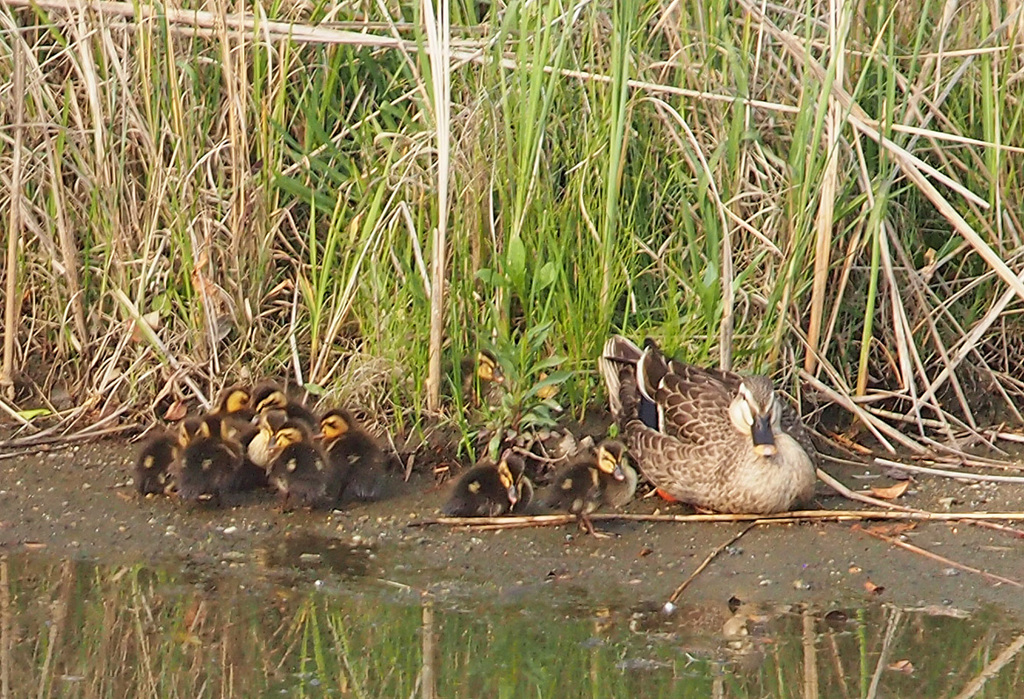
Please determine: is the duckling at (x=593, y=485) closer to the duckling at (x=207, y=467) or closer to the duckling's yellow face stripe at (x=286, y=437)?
the duckling's yellow face stripe at (x=286, y=437)

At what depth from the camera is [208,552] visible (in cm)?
494

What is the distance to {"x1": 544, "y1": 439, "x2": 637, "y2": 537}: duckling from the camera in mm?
5066

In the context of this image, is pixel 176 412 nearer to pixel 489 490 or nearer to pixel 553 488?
pixel 489 490

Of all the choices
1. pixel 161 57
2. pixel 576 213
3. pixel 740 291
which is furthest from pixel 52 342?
pixel 740 291

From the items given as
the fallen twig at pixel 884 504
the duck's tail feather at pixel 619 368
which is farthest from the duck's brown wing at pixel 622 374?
the fallen twig at pixel 884 504

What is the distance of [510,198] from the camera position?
5375 mm

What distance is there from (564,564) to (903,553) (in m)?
1.00

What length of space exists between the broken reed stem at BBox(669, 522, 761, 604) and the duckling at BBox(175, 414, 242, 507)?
154cm

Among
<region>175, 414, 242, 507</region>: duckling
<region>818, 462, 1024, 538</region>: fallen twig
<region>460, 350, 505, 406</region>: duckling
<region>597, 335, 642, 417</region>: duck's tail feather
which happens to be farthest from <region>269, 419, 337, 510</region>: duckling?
<region>818, 462, 1024, 538</region>: fallen twig

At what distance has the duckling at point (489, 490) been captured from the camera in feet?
16.5

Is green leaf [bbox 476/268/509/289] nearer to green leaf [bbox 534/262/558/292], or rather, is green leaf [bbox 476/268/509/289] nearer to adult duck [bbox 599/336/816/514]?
green leaf [bbox 534/262/558/292]

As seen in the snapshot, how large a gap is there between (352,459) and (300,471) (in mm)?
169

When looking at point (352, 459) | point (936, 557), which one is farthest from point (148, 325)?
point (936, 557)

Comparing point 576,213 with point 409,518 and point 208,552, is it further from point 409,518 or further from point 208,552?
point 208,552
